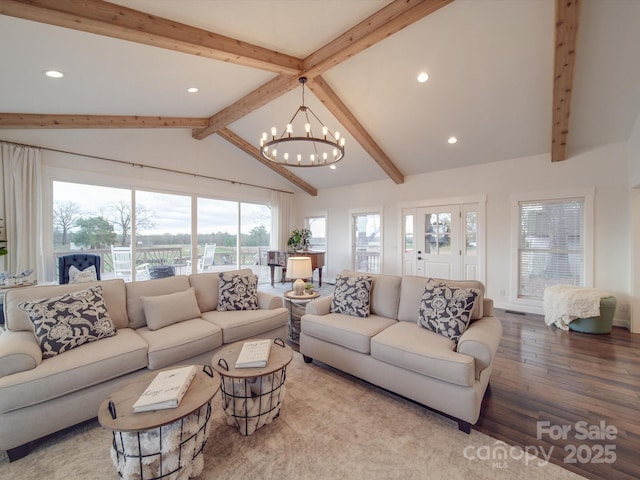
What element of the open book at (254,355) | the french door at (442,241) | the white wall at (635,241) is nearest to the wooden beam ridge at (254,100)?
the open book at (254,355)

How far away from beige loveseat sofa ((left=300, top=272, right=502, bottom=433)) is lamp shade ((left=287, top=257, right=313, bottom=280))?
370 millimetres

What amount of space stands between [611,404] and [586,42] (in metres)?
3.47

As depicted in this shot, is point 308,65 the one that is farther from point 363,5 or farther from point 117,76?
point 117,76

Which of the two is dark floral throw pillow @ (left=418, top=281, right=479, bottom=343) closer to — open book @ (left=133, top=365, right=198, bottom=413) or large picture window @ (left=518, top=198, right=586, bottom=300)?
open book @ (left=133, top=365, right=198, bottom=413)

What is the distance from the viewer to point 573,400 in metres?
2.26

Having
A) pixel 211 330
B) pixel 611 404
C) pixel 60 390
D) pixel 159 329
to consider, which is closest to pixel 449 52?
pixel 611 404

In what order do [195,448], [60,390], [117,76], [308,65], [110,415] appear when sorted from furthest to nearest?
[308,65]
[117,76]
[60,390]
[195,448]
[110,415]

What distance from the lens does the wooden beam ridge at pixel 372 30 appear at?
256 cm

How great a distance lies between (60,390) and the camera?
1804 millimetres

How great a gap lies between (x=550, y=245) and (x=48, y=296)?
21.7 feet

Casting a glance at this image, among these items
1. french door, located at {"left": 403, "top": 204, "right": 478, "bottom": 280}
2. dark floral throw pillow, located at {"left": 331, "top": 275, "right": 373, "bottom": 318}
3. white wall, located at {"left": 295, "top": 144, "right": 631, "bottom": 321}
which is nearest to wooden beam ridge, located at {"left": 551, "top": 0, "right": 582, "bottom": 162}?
white wall, located at {"left": 295, "top": 144, "right": 631, "bottom": 321}

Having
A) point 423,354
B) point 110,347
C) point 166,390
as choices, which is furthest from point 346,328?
point 110,347

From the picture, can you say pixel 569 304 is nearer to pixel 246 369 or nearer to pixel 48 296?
pixel 246 369

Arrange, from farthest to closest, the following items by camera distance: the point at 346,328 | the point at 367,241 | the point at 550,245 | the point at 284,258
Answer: the point at 367,241
the point at 284,258
the point at 550,245
the point at 346,328
